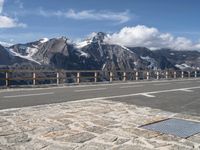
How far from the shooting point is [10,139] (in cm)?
670

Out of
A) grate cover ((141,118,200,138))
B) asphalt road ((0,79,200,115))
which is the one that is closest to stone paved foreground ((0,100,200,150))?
grate cover ((141,118,200,138))

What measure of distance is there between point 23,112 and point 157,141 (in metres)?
4.43

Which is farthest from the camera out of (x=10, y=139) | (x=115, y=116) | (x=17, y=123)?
(x=115, y=116)

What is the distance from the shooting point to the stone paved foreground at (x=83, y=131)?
646 centimetres

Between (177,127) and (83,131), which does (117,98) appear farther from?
(83,131)

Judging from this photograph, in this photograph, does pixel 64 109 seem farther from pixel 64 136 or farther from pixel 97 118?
pixel 64 136

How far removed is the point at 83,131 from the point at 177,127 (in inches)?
92.6

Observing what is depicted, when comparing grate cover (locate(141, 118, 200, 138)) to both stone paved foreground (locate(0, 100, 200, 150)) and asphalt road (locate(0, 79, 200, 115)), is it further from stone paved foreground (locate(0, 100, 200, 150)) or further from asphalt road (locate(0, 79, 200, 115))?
asphalt road (locate(0, 79, 200, 115))

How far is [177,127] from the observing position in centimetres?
827

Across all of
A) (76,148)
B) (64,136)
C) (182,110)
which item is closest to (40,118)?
(64,136)

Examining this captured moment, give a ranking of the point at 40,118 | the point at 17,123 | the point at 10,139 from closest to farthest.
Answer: the point at 10,139 → the point at 17,123 → the point at 40,118

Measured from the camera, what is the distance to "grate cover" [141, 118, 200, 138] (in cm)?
769

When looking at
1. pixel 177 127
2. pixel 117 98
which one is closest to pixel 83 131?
pixel 177 127

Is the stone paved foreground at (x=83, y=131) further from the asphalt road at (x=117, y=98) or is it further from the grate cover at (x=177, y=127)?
the asphalt road at (x=117, y=98)
